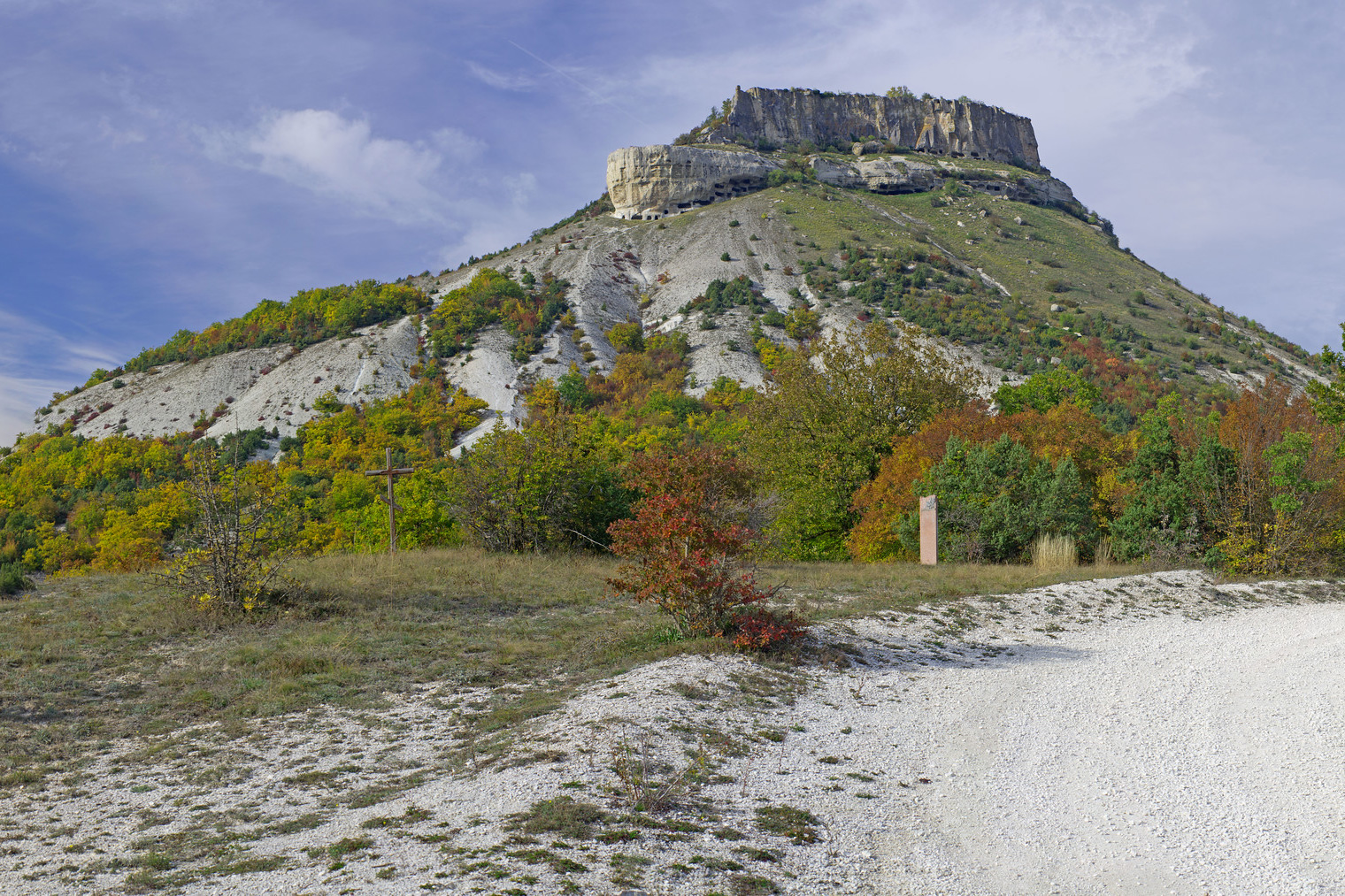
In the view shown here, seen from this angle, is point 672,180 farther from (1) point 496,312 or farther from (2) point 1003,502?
(2) point 1003,502

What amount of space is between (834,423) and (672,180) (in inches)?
3143

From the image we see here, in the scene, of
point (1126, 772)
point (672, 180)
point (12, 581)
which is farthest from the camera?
point (672, 180)

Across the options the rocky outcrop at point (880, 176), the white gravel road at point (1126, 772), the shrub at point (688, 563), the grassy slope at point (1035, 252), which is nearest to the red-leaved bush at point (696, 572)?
the shrub at point (688, 563)

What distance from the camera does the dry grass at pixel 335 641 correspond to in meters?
7.61

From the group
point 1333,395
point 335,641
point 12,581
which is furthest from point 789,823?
point 1333,395

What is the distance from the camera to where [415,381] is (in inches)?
2388

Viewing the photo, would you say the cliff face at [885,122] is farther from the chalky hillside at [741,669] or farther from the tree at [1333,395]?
the tree at [1333,395]

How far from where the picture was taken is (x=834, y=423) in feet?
78.0

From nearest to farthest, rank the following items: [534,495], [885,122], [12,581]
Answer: [12,581] < [534,495] < [885,122]

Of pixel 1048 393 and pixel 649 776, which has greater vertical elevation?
pixel 1048 393

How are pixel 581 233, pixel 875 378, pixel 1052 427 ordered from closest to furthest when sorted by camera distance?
pixel 1052 427 < pixel 875 378 < pixel 581 233

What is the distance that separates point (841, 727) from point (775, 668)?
1.45m

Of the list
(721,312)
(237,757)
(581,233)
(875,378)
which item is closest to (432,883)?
(237,757)

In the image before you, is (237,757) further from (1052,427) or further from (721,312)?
(721,312)
